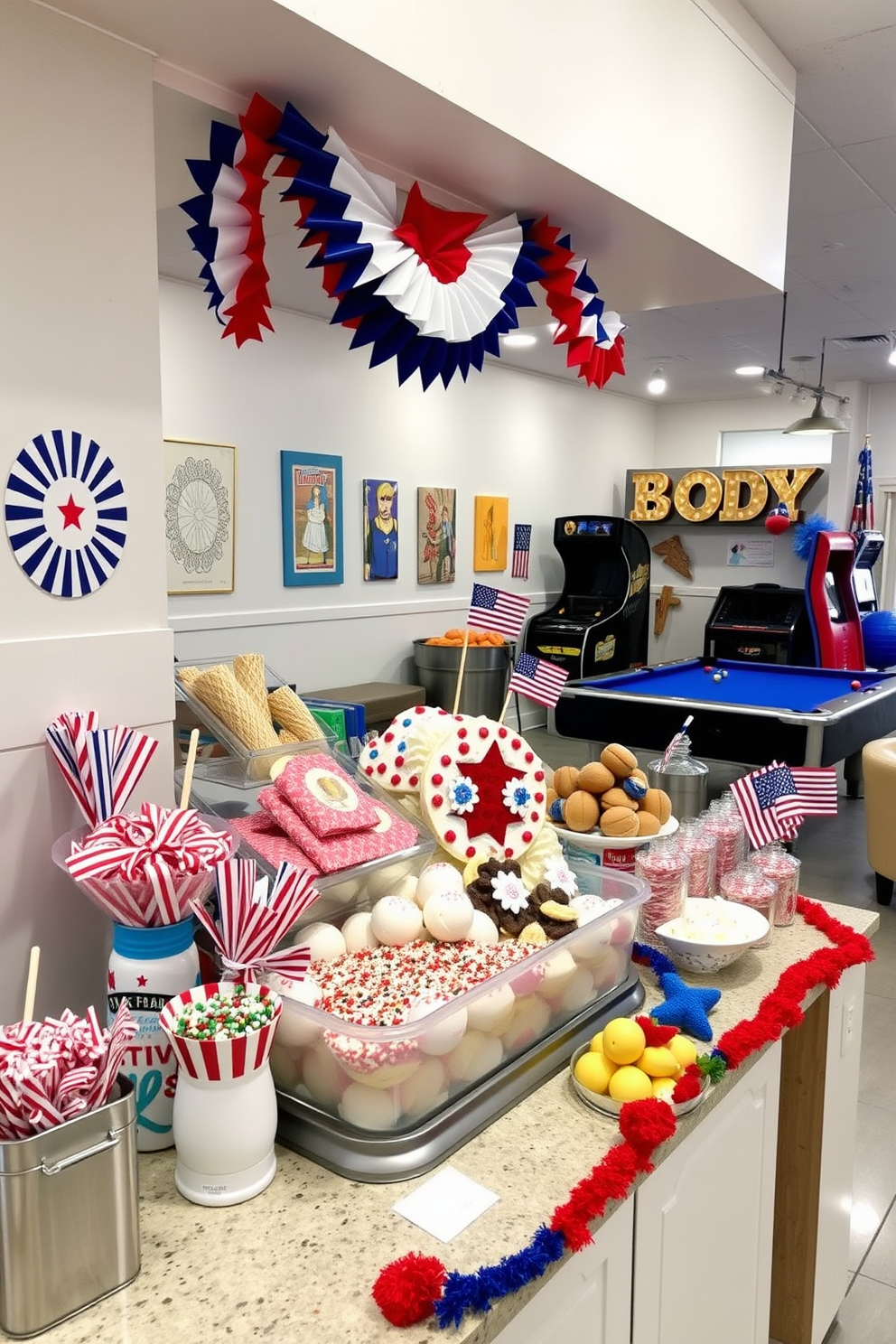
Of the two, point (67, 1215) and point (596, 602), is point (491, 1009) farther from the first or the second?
point (596, 602)

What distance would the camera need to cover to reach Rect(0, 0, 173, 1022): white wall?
133 cm

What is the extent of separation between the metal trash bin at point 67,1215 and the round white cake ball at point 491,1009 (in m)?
0.46

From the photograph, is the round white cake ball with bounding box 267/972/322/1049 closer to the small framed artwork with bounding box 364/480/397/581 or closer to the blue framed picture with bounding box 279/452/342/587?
the blue framed picture with bounding box 279/452/342/587

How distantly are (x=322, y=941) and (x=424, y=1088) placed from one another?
0.87 ft

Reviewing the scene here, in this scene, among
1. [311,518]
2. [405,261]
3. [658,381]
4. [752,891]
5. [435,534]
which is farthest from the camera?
[658,381]

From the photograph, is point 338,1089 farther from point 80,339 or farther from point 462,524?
point 462,524

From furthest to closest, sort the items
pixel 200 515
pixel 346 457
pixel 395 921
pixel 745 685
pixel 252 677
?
pixel 346 457 < pixel 745 685 < pixel 200 515 < pixel 252 677 < pixel 395 921

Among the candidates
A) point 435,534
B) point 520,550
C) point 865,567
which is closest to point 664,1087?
point 435,534

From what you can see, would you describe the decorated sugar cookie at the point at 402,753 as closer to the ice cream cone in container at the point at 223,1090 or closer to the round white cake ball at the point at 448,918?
the round white cake ball at the point at 448,918

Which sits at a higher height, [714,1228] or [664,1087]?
[664,1087]

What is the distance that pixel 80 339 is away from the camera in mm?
1409

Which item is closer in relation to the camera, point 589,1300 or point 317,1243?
point 317,1243

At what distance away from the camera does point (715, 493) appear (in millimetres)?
9258

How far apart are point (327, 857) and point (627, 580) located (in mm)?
7307
